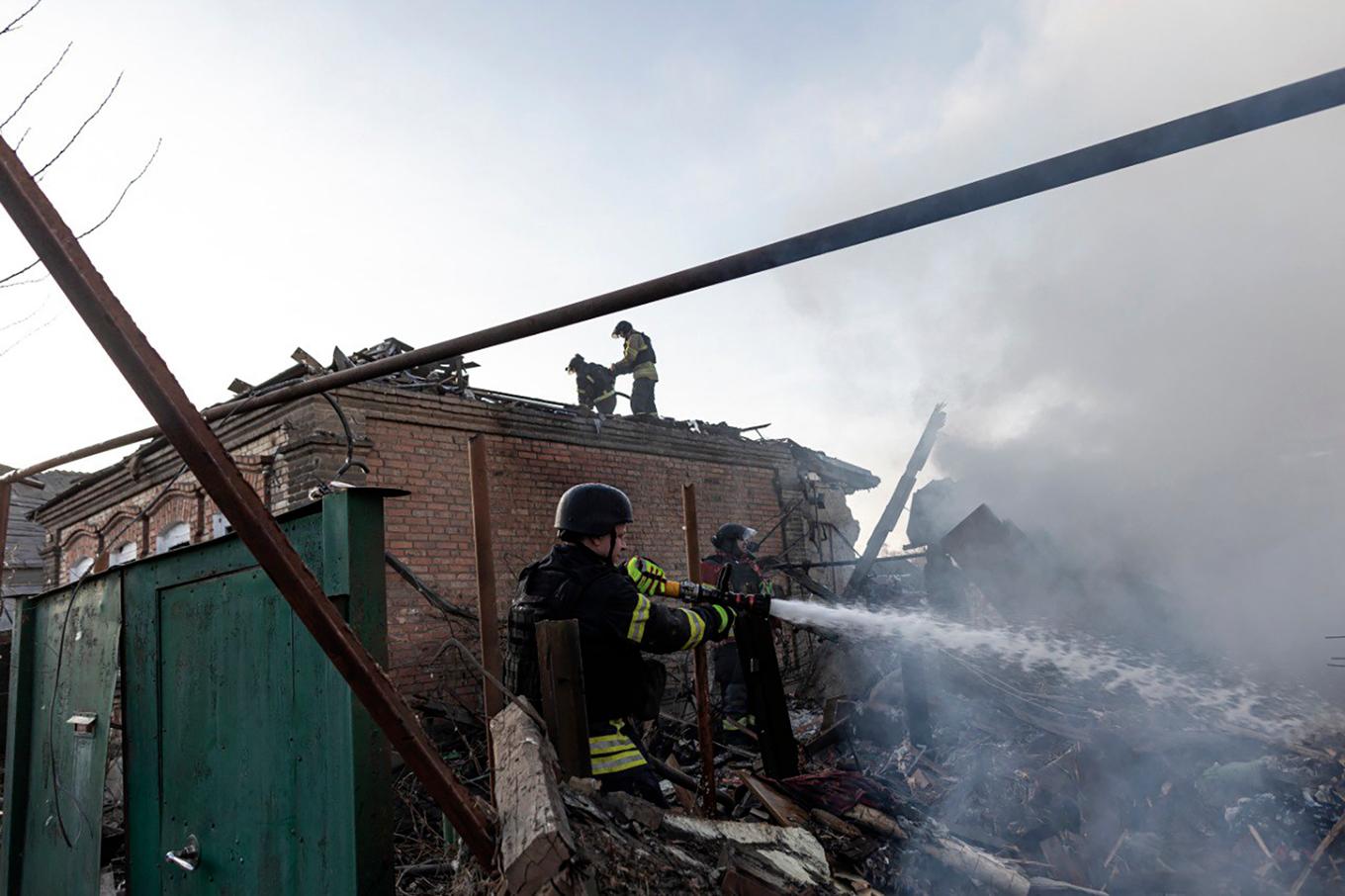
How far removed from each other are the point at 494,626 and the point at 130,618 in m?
1.60

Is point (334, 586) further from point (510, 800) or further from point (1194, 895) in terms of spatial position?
point (1194, 895)

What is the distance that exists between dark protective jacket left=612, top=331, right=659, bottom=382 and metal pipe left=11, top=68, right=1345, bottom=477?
9.26 meters

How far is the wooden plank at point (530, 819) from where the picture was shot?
1.45 metres

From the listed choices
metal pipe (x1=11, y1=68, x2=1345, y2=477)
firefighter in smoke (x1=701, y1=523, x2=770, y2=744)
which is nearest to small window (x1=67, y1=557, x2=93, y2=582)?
firefighter in smoke (x1=701, y1=523, x2=770, y2=744)

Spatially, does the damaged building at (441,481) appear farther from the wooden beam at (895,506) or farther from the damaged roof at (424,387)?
the wooden beam at (895,506)

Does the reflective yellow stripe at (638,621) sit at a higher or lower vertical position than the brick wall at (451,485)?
lower

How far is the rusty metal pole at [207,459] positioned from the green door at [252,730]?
0.70 metres

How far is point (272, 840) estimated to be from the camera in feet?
7.98

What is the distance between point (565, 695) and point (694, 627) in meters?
0.88

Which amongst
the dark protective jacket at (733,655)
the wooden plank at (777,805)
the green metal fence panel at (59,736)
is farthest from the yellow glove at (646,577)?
the dark protective jacket at (733,655)

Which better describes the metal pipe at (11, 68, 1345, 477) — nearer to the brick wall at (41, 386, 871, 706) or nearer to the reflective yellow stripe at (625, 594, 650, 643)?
the reflective yellow stripe at (625, 594, 650, 643)

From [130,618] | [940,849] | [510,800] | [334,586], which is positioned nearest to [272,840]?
[334,586]

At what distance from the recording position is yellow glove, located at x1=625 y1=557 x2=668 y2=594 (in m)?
3.76

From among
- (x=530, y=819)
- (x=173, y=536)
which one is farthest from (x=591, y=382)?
(x=530, y=819)
